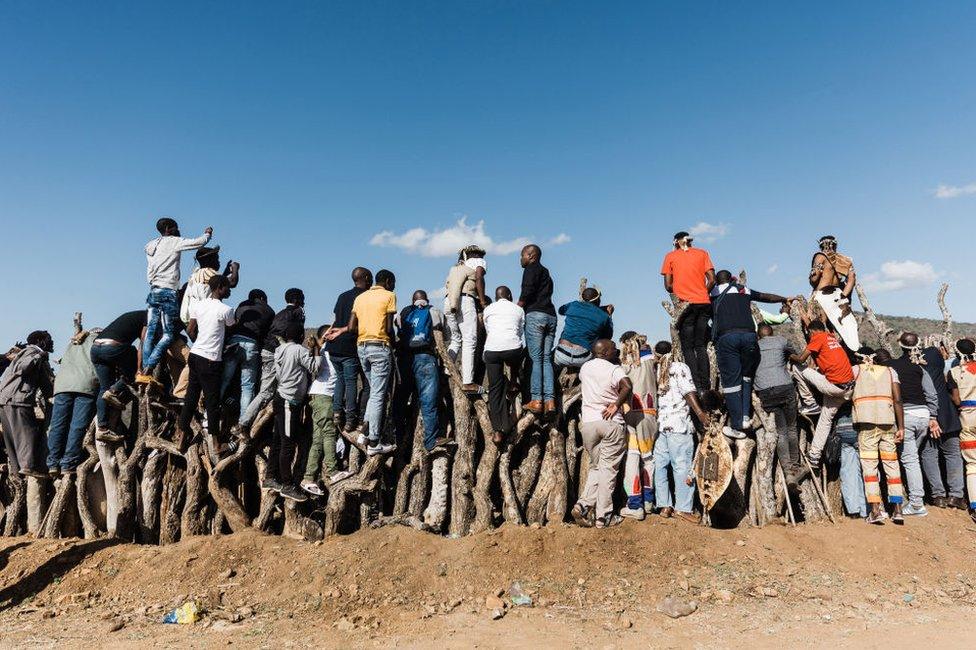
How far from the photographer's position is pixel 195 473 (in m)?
8.36

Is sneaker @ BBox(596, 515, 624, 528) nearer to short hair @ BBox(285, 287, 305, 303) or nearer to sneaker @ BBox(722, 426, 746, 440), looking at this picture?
sneaker @ BBox(722, 426, 746, 440)

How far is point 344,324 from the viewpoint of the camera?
26.6ft

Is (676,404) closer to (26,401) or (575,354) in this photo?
(575,354)

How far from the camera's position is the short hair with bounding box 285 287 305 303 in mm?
8594

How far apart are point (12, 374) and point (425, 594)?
785cm

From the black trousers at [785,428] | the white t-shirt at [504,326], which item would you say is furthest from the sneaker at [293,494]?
the black trousers at [785,428]

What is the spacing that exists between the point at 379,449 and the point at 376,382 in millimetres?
917

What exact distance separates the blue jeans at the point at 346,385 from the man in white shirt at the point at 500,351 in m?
1.81

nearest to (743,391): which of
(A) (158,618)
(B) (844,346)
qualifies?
(B) (844,346)

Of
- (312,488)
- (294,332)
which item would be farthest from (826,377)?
(294,332)

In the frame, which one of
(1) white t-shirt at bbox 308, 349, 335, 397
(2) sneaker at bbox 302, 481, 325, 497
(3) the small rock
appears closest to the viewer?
(3) the small rock

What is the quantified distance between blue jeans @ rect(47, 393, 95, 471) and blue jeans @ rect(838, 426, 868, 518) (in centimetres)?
1120

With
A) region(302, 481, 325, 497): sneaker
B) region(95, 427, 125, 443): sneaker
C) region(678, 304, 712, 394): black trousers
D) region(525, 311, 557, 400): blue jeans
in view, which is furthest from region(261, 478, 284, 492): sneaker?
region(678, 304, 712, 394): black trousers

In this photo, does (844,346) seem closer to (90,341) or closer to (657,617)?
(657,617)
